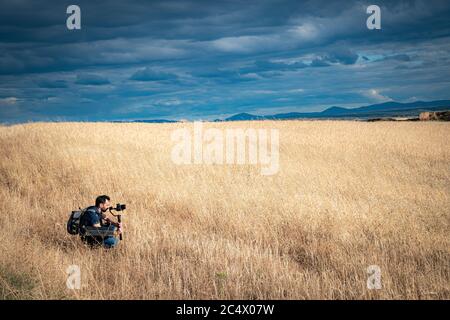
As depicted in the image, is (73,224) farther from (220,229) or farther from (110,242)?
(220,229)

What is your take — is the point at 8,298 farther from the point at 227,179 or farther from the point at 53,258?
the point at 227,179

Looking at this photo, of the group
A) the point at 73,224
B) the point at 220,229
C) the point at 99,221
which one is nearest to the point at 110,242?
the point at 99,221

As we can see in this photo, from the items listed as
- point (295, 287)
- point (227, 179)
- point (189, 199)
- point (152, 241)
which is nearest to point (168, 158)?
point (227, 179)

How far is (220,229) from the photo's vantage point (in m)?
8.66

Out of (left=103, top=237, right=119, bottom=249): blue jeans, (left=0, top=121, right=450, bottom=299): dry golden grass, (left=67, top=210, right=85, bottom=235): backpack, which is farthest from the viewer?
(left=103, top=237, right=119, bottom=249): blue jeans

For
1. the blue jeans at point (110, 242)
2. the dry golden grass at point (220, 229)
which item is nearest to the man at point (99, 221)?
the blue jeans at point (110, 242)

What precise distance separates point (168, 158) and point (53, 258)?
36.7 feet

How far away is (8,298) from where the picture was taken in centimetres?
484

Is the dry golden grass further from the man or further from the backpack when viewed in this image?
the backpack

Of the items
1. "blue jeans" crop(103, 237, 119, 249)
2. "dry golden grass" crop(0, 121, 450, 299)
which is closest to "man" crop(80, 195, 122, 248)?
"blue jeans" crop(103, 237, 119, 249)

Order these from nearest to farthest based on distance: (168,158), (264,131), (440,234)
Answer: (440,234)
(168,158)
(264,131)

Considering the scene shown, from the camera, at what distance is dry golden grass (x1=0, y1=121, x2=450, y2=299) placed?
5.50m
